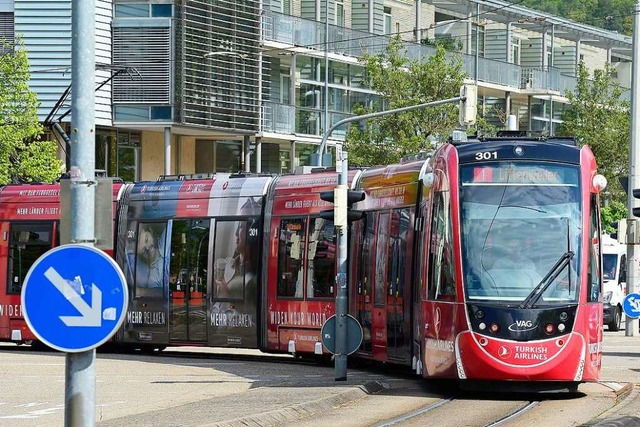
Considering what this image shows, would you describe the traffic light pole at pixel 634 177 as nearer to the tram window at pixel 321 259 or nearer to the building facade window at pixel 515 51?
the tram window at pixel 321 259

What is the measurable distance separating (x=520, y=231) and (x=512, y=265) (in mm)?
454

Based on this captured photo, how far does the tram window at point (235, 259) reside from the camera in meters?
26.5

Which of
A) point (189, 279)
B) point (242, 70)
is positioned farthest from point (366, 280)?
point (242, 70)

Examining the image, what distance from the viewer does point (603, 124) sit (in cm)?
6294

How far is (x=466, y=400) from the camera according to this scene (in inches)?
749

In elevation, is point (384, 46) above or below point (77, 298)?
above

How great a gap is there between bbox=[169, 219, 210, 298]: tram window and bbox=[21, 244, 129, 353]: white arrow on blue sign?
59.8 ft

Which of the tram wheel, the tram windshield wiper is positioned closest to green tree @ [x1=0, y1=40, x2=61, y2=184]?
the tram wheel

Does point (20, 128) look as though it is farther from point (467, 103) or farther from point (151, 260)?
point (151, 260)

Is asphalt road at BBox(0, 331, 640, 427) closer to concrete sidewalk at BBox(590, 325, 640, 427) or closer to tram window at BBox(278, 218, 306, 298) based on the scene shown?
concrete sidewalk at BBox(590, 325, 640, 427)

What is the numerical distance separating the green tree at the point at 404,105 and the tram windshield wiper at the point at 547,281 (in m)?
32.1

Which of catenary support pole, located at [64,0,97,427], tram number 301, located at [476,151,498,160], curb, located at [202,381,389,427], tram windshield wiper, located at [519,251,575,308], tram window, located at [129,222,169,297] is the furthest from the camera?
tram window, located at [129,222,169,297]

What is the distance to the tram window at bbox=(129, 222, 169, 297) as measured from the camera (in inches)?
1095

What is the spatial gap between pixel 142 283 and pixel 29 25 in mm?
21439
